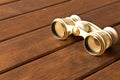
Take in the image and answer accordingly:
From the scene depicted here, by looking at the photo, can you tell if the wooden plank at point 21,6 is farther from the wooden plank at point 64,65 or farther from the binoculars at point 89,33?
the wooden plank at point 64,65

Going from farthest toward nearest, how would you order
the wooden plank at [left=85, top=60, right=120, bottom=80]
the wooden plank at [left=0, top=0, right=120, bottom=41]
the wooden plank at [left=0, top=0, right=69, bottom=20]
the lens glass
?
the wooden plank at [left=0, top=0, right=69, bottom=20], the wooden plank at [left=0, top=0, right=120, bottom=41], the lens glass, the wooden plank at [left=85, top=60, right=120, bottom=80]

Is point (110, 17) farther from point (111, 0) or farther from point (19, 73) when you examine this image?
point (19, 73)

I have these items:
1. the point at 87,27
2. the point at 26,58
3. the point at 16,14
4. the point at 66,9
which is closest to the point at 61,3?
the point at 66,9

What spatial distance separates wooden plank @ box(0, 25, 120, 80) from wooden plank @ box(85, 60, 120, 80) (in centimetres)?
3

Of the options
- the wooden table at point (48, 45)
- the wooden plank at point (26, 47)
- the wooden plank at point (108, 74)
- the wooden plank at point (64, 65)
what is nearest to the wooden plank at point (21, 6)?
the wooden table at point (48, 45)

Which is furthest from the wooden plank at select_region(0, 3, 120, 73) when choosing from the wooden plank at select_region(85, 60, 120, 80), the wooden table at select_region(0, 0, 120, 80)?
the wooden plank at select_region(85, 60, 120, 80)

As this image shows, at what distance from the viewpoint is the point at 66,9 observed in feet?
4.51

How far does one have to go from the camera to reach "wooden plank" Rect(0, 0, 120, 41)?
1.18 metres

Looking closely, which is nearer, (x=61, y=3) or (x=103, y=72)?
(x=103, y=72)

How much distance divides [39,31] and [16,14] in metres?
0.21

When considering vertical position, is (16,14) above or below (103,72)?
above

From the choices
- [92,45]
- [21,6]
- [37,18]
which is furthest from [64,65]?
[21,6]

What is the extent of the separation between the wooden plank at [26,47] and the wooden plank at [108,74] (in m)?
0.22

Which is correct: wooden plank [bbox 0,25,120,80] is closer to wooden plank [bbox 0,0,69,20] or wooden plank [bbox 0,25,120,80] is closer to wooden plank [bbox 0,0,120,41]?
wooden plank [bbox 0,0,120,41]
